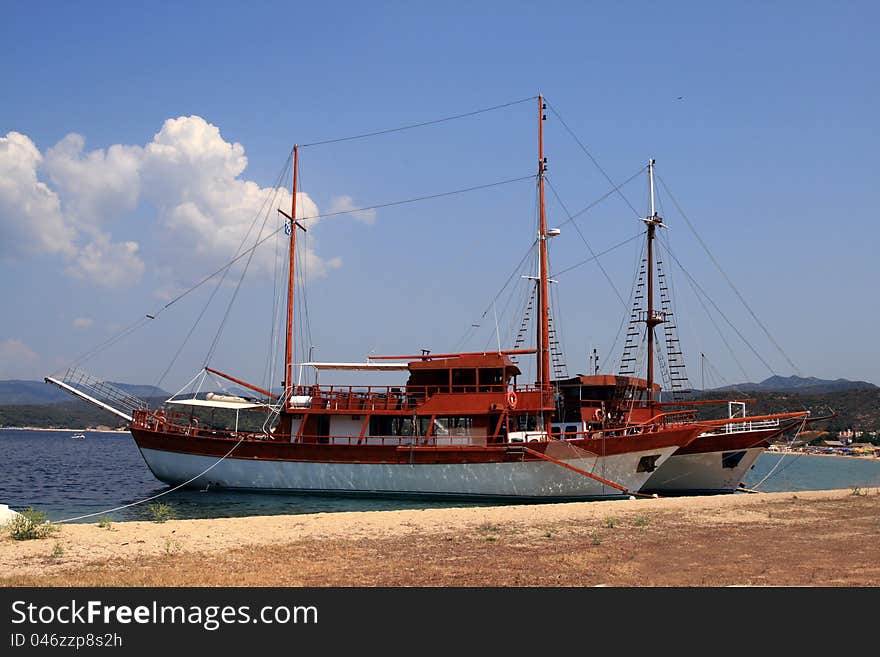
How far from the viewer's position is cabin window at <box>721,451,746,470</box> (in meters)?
32.1

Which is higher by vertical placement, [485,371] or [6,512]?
[485,371]

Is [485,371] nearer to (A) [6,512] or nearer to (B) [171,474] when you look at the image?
(B) [171,474]

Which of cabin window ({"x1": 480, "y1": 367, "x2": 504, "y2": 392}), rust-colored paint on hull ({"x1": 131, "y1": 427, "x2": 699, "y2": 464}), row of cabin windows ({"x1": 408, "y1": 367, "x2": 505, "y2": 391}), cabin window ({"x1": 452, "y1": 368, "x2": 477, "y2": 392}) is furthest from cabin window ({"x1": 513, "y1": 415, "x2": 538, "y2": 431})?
cabin window ({"x1": 452, "y1": 368, "x2": 477, "y2": 392})

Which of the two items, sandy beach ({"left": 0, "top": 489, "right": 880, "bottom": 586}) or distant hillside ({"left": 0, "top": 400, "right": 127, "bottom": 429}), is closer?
sandy beach ({"left": 0, "top": 489, "right": 880, "bottom": 586})

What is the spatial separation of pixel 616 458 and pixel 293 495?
13.1 metres

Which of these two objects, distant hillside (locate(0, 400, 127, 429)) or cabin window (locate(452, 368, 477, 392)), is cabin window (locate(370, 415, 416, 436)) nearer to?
cabin window (locate(452, 368, 477, 392))

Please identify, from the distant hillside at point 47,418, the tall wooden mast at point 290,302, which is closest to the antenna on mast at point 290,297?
the tall wooden mast at point 290,302

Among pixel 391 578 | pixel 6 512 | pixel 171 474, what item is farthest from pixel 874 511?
pixel 171 474

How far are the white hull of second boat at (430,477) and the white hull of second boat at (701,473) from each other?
12.7 ft

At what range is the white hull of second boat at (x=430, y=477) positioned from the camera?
2870 cm

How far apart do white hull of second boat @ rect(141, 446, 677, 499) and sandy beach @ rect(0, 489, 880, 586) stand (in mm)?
9098

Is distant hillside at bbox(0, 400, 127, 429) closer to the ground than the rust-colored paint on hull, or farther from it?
closer to the ground
